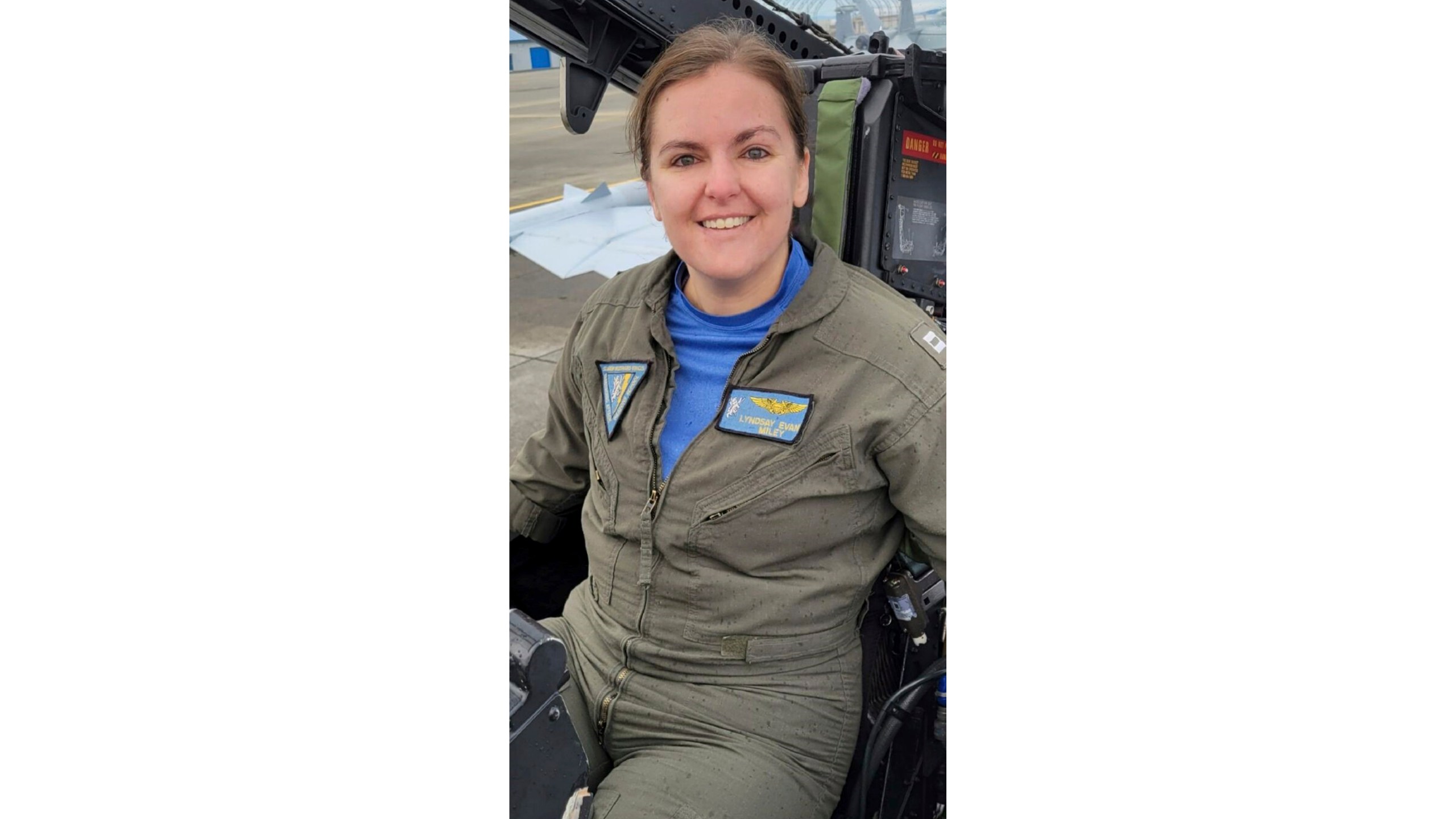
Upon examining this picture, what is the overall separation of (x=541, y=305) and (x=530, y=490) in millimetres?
4229

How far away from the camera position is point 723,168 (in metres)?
1.20

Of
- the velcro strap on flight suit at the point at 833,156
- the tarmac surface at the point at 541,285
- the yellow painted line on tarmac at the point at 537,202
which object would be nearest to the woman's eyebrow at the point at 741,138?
the velcro strap on flight suit at the point at 833,156

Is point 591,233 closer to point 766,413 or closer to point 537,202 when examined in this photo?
point 537,202

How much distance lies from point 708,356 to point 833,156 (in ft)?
A: 1.64

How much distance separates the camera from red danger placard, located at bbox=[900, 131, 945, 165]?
1690 millimetres

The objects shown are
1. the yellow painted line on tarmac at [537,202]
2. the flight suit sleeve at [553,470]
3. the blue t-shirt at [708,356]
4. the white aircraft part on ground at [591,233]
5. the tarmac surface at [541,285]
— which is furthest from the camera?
the yellow painted line on tarmac at [537,202]

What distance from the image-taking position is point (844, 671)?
1.34 meters

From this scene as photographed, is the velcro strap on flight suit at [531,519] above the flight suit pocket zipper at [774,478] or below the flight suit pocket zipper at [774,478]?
below

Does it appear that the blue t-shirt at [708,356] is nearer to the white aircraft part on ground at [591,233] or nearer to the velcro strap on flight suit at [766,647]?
the velcro strap on flight suit at [766,647]

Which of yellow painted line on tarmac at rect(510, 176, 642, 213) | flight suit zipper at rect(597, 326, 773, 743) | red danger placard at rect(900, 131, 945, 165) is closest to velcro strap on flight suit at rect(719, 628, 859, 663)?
flight suit zipper at rect(597, 326, 773, 743)

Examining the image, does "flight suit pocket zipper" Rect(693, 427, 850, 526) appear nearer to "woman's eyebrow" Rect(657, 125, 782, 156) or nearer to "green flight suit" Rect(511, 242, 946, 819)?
"green flight suit" Rect(511, 242, 946, 819)

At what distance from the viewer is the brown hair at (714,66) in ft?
4.00

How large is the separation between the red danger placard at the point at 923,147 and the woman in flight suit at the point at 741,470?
16.2 inches

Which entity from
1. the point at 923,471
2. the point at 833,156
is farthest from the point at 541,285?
the point at 923,471
